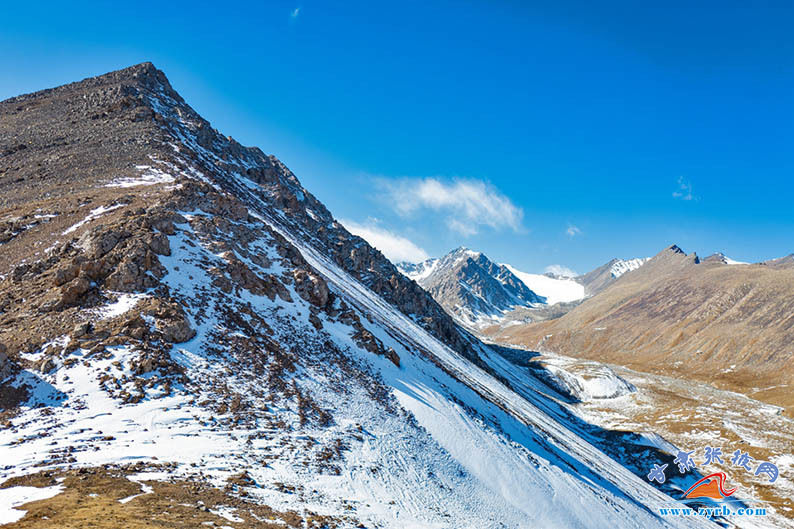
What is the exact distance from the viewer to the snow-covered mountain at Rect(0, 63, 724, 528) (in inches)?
563

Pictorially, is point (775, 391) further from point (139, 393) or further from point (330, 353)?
point (139, 393)

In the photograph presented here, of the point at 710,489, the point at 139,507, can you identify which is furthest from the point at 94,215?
the point at 710,489

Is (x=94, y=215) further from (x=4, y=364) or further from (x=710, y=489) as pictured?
(x=710, y=489)

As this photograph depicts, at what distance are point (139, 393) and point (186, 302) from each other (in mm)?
7820

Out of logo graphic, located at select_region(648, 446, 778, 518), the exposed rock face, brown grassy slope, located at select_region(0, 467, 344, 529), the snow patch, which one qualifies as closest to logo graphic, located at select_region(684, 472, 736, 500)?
logo graphic, located at select_region(648, 446, 778, 518)

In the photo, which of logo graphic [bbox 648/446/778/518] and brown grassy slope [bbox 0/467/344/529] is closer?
brown grassy slope [bbox 0/467/344/529]

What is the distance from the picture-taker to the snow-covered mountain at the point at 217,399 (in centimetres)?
1429

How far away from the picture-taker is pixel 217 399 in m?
19.8

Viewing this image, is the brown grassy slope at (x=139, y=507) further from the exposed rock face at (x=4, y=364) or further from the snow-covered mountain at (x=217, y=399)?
the exposed rock face at (x=4, y=364)

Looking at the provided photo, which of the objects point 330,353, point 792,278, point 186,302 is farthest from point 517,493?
point 792,278

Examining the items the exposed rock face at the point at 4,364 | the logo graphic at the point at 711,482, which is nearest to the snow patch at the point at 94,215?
the exposed rock face at the point at 4,364

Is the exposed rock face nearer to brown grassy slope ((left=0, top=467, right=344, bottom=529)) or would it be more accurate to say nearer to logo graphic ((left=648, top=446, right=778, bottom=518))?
brown grassy slope ((left=0, top=467, right=344, bottom=529))

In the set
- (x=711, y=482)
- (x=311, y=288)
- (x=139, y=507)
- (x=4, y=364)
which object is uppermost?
(x=311, y=288)

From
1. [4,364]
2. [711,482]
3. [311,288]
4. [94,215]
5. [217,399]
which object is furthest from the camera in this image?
[711,482]
